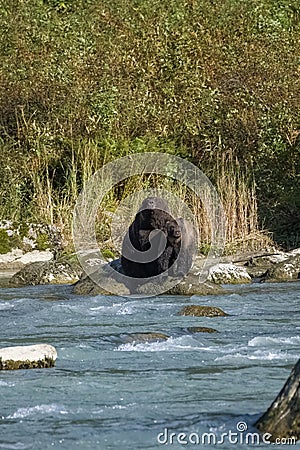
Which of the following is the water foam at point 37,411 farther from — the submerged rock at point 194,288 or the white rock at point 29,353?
the submerged rock at point 194,288

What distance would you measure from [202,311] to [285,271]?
377 cm

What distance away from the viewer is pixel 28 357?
7863 mm

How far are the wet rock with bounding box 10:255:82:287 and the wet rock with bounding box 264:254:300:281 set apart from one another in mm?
2570

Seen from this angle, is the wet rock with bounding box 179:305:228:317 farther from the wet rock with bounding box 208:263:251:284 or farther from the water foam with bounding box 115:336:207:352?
the wet rock with bounding box 208:263:251:284

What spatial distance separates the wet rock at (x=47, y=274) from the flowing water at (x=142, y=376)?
259 cm

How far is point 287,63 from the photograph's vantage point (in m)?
19.9

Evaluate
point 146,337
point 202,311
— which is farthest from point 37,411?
point 202,311

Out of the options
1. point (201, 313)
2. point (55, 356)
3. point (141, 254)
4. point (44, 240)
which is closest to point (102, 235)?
point (44, 240)

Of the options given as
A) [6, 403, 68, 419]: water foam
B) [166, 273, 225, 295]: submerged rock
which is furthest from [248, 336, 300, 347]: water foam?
[166, 273, 225, 295]: submerged rock

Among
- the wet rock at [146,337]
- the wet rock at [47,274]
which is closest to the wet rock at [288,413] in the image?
the wet rock at [146,337]

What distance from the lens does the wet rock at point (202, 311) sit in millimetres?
10656

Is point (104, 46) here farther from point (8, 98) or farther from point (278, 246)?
point (278, 246)

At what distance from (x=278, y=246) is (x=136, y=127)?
3895 mm

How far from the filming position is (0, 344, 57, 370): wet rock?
7.83 metres
